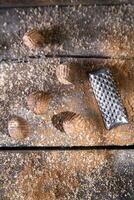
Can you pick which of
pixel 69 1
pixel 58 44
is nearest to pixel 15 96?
pixel 58 44

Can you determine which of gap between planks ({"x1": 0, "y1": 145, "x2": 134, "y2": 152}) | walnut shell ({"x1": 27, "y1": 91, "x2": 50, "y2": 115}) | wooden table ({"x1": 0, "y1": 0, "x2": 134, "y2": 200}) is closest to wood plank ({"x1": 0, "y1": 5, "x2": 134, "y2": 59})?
wooden table ({"x1": 0, "y1": 0, "x2": 134, "y2": 200})

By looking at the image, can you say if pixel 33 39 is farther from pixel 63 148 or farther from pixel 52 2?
pixel 63 148

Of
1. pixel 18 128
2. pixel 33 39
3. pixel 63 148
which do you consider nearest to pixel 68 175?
pixel 63 148

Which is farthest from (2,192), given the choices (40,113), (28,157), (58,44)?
(58,44)

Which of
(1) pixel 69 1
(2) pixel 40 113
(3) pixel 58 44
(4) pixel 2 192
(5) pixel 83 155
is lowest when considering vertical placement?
(4) pixel 2 192

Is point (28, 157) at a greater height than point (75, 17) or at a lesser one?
lesser

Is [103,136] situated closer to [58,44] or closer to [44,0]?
[58,44]
